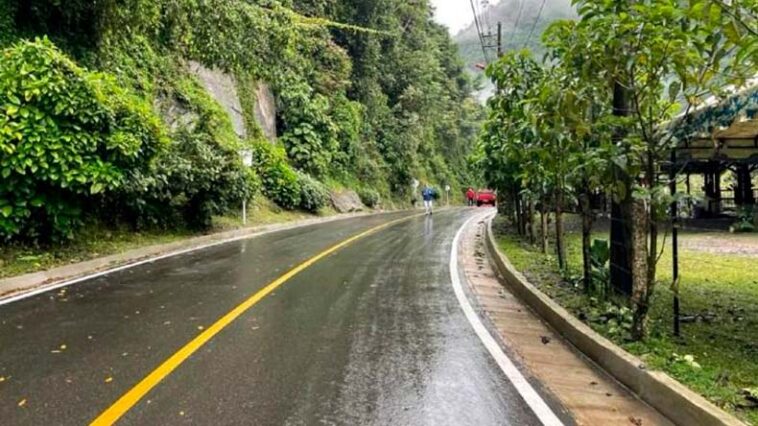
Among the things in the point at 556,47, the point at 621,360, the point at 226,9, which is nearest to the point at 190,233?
the point at 226,9

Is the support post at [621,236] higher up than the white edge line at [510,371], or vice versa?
the support post at [621,236]

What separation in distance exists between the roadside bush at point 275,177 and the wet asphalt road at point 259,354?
1586 cm

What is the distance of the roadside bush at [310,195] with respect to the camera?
26781 mm

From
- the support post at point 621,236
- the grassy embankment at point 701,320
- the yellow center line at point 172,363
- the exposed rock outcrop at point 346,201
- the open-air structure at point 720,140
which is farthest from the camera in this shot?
the exposed rock outcrop at point 346,201

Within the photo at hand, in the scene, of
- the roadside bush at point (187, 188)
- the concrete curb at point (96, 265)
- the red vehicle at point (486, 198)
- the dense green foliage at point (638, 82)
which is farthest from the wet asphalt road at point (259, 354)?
the red vehicle at point (486, 198)

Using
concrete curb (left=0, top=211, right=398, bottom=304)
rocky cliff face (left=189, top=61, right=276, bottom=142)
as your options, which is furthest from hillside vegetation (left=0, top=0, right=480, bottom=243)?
concrete curb (left=0, top=211, right=398, bottom=304)

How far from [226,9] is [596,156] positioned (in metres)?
11.7

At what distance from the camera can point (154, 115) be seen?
12.5m

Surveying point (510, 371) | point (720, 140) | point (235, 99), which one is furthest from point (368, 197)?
point (510, 371)

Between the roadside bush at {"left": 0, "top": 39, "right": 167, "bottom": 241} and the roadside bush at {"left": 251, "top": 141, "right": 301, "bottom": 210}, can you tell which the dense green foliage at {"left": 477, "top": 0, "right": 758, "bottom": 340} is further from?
the roadside bush at {"left": 251, "top": 141, "right": 301, "bottom": 210}

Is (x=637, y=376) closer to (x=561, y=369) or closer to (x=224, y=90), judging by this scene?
(x=561, y=369)

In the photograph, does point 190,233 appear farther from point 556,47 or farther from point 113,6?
point 556,47

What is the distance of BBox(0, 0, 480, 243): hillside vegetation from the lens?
987 centimetres

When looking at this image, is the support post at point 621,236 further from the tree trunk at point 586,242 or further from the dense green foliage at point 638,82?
the tree trunk at point 586,242
